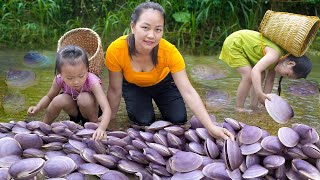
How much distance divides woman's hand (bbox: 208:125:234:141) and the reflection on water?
0.88 meters

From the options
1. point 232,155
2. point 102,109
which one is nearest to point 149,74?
point 102,109

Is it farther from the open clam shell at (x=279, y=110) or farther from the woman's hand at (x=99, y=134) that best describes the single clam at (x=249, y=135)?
the woman's hand at (x=99, y=134)

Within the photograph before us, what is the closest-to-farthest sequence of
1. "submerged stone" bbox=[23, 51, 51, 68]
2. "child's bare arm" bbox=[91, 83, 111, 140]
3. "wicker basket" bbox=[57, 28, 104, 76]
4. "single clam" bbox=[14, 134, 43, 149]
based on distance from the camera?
Answer: "single clam" bbox=[14, 134, 43, 149] → "child's bare arm" bbox=[91, 83, 111, 140] → "wicker basket" bbox=[57, 28, 104, 76] → "submerged stone" bbox=[23, 51, 51, 68]

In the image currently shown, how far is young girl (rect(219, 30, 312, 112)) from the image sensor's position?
3467 mm

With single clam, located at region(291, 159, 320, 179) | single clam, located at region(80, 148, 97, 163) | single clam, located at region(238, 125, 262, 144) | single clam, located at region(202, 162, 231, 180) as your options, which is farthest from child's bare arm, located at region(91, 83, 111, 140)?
single clam, located at region(291, 159, 320, 179)

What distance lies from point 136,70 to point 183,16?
372cm

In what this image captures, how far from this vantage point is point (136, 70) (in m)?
3.09

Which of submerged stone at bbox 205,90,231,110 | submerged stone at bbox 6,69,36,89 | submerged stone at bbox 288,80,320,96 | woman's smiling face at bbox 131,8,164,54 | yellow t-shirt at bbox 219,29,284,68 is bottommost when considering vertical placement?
submerged stone at bbox 288,80,320,96

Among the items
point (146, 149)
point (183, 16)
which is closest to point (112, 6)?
point (183, 16)

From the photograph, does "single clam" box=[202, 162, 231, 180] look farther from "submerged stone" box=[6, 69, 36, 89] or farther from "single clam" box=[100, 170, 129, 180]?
"submerged stone" box=[6, 69, 36, 89]

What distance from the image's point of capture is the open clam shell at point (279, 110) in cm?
288

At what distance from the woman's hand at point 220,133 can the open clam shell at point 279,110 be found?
57cm

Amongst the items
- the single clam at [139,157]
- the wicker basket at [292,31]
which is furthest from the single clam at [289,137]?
the wicker basket at [292,31]

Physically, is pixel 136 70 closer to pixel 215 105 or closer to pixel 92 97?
pixel 92 97
